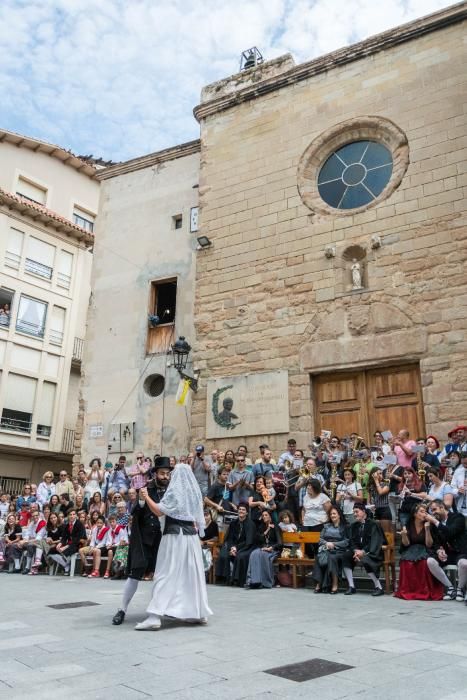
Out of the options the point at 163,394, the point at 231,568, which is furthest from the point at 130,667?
the point at 163,394

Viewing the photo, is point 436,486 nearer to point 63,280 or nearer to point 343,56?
point 343,56

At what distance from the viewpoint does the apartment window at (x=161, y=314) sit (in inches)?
601

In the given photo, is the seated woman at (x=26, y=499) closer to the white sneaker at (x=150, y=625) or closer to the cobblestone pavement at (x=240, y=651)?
the cobblestone pavement at (x=240, y=651)

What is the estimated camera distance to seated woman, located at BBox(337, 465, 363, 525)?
8891 millimetres

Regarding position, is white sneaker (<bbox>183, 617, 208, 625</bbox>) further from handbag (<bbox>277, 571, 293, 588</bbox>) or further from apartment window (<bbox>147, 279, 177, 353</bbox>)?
apartment window (<bbox>147, 279, 177, 353</bbox>)

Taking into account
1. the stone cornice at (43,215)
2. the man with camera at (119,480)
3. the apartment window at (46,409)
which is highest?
the stone cornice at (43,215)

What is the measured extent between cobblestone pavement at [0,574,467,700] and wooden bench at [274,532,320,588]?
1381 mm

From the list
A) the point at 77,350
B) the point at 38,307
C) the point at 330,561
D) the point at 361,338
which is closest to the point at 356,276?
the point at 361,338

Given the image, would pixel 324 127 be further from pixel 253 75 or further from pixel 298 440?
pixel 298 440

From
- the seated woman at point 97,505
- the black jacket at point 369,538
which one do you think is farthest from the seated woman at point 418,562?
the seated woman at point 97,505

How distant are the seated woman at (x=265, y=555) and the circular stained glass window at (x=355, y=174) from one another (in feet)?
23.8

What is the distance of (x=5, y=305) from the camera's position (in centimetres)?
2497

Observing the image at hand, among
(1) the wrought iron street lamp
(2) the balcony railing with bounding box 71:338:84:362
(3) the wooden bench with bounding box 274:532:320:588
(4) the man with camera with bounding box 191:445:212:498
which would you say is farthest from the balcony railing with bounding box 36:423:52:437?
(3) the wooden bench with bounding box 274:532:320:588

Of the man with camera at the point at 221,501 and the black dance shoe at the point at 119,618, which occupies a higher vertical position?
the man with camera at the point at 221,501
